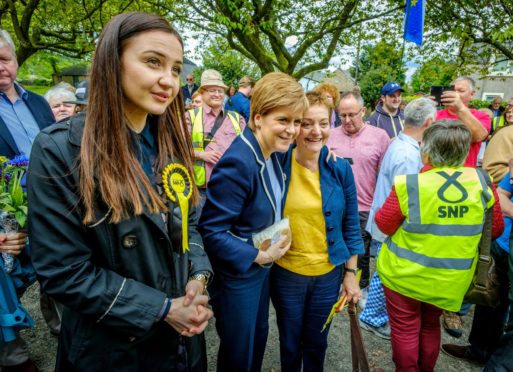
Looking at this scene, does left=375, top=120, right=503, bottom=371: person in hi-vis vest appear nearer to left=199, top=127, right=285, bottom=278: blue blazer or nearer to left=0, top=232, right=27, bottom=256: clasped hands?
left=199, top=127, right=285, bottom=278: blue blazer

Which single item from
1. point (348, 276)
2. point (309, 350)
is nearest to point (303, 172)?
point (348, 276)

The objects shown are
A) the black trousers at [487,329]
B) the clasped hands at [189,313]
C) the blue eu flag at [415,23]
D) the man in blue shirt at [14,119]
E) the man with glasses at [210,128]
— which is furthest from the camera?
the blue eu flag at [415,23]

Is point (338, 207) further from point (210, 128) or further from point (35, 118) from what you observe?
point (210, 128)

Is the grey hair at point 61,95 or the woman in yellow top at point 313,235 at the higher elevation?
the grey hair at point 61,95

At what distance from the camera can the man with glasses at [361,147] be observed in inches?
144

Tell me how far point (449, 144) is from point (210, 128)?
2991 millimetres

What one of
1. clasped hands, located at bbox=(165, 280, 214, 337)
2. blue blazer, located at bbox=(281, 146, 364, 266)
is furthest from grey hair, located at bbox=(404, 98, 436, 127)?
clasped hands, located at bbox=(165, 280, 214, 337)

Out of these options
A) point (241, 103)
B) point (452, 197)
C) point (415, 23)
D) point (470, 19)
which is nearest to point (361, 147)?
point (452, 197)

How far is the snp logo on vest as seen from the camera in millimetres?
2014

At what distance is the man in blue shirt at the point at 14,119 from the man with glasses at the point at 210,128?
5.52 ft

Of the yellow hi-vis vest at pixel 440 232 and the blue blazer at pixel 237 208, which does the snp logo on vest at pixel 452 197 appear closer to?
the yellow hi-vis vest at pixel 440 232

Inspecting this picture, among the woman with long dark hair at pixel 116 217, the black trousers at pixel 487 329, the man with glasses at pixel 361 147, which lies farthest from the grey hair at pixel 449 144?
the woman with long dark hair at pixel 116 217

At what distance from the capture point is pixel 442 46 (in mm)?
10359

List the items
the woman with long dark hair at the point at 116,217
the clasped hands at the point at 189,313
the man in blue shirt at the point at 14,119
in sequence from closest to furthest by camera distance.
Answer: the woman with long dark hair at the point at 116,217
the clasped hands at the point at 189,313
the man in blue shirt at the point at 14,119
